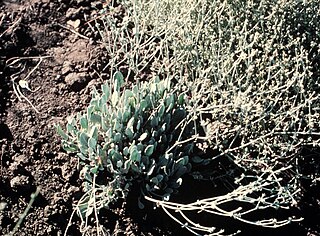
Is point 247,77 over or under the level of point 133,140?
over

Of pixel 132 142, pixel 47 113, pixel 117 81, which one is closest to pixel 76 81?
pixel 47 113

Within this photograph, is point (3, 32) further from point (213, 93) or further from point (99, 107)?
point (213, 93)

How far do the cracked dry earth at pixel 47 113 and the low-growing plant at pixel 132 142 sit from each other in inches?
5.0

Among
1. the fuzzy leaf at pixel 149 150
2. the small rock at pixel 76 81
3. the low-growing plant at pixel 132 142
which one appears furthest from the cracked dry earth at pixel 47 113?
the fuzzy leaf at pixel 149 150

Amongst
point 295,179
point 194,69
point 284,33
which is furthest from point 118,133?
point 284,33

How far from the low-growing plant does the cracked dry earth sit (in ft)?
0.42

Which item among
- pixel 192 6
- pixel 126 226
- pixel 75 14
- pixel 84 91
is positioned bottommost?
pixel 126 226

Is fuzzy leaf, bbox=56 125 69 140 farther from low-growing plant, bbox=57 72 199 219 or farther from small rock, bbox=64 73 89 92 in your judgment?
small rock, bbox=64 73 89 92

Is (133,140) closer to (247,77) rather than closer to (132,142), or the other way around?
(132,142)

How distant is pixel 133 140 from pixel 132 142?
2 centimetres

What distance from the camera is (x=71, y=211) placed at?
2.90m

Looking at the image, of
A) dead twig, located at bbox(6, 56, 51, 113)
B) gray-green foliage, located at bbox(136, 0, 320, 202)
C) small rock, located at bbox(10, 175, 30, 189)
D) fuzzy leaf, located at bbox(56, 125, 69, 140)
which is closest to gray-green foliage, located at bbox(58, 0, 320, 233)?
gray-green foliage, located at bbox(136, 0, 320, 202)

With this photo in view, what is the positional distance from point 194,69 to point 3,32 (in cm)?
110

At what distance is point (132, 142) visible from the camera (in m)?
2.83
